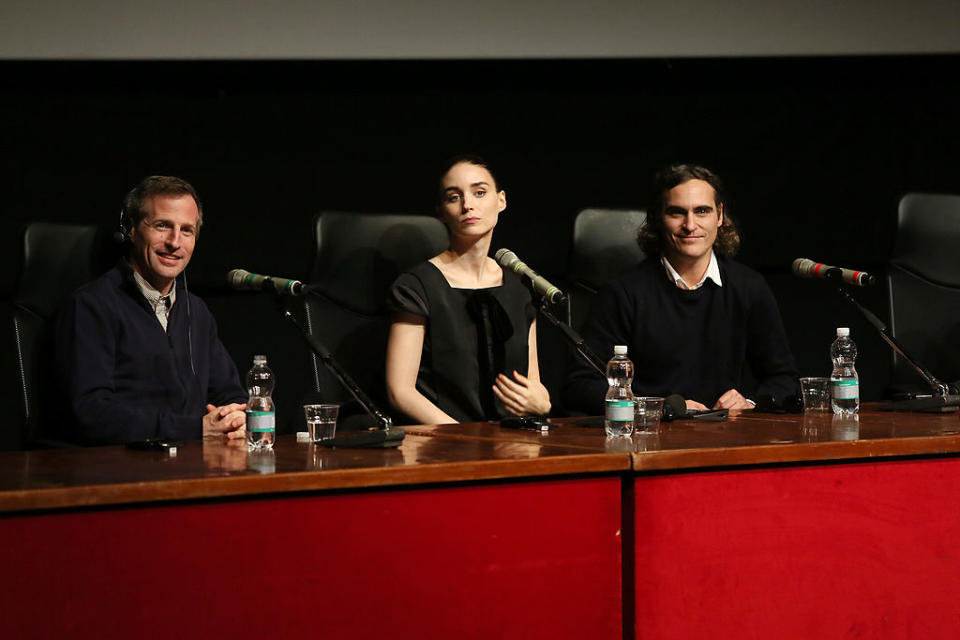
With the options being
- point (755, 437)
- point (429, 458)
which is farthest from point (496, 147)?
point (429, 458)

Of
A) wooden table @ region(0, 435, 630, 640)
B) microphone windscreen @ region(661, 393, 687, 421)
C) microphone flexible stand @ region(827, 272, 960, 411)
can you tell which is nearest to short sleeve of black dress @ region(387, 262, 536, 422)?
microphone windscreen @ region(661, 393, 687, 421)

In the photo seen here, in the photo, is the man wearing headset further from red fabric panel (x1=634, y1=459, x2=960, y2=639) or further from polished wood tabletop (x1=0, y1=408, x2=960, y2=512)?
red fabric panel (x1=634, y1=459, x2=960, y2=639)

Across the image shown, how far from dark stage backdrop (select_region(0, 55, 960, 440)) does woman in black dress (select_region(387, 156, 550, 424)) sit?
0.66 m

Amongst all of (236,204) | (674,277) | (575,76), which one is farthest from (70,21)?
(674,277)

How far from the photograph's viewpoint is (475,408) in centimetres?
267

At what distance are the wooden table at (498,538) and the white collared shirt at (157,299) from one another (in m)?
0.66

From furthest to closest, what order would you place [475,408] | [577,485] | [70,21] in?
[70,21], [475,408], [577,485]

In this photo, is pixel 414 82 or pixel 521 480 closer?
pixel 521 480

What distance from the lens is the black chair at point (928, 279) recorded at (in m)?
3.08

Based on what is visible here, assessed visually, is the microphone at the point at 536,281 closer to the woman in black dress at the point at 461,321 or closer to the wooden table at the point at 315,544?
the woman in black dress at the point at 461,321

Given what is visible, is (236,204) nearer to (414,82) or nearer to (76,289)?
(414,82)

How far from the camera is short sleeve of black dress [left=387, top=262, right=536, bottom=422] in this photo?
8.67ft

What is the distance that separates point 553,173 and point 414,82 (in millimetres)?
560

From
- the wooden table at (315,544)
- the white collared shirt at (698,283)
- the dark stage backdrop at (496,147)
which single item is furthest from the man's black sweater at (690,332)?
the wooden table at (315,544)
